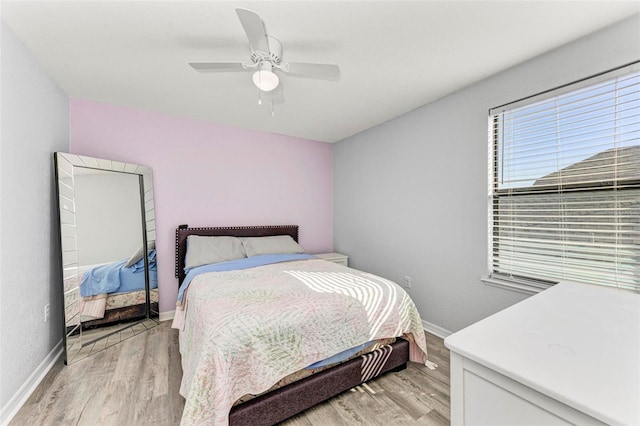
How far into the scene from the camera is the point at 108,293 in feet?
8.27

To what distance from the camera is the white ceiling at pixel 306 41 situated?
57.4 inches

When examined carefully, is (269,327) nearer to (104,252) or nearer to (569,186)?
(104,252)

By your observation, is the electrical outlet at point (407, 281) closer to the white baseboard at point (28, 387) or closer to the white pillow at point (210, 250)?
the white pillow at point (210, 250)

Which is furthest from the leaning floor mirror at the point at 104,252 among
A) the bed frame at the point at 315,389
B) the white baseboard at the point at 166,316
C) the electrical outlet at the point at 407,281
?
the electrical outlet at the point at 407,281

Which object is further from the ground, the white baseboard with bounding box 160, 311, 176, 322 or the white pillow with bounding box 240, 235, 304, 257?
the white pillow with bounding box 240, 235, 304, 257

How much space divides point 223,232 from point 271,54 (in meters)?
2.24

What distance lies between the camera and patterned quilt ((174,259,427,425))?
50.4 inches

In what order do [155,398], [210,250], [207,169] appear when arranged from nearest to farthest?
[155,398], [210,250], [207,169]

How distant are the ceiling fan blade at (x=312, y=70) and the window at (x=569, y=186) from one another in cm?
146

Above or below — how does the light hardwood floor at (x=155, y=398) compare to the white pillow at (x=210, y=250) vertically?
below

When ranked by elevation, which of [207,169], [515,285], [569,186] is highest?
[207,169]

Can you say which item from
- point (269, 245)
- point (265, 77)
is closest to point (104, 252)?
point (269, 245)

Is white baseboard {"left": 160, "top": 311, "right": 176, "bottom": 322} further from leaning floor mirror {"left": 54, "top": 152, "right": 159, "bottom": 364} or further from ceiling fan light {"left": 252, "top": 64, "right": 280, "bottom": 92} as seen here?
ceiling fan light {"left": 252, "top": 64, "right": 280, "bottom": 92}

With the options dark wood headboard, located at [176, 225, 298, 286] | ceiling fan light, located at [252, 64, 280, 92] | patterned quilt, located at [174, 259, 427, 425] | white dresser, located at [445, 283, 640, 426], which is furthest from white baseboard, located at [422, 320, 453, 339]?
ceiling fan light, located at [252, 64, 280, 92]
